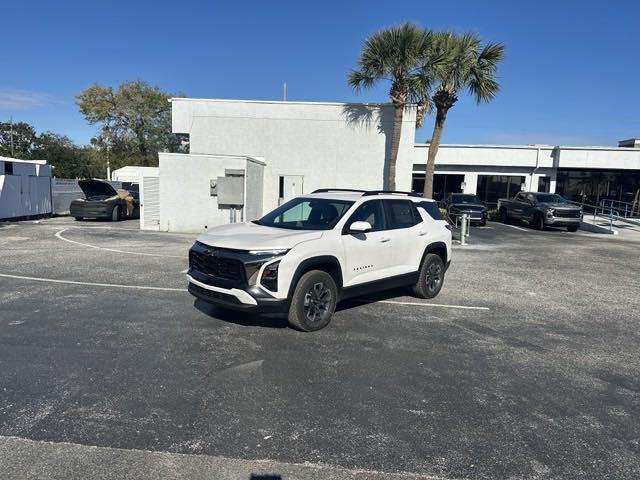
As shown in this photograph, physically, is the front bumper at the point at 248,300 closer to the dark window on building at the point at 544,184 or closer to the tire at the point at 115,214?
the tire at the point at 115,214

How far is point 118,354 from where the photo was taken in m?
5.06

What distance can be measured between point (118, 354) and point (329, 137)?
54.6 ft

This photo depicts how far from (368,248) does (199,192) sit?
11829mm

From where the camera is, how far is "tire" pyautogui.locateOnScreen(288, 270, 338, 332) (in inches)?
224

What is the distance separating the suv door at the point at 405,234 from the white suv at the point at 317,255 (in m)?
0.01

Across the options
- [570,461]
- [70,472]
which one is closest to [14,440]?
[70,472]

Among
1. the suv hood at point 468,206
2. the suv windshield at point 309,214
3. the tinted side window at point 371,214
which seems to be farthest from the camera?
the suv hood at point 468,206

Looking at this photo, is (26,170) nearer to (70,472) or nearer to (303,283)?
(303,283)

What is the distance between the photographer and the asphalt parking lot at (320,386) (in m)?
3.27

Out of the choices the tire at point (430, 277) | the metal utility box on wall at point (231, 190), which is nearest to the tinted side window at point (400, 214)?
the tire at point (430, 277)

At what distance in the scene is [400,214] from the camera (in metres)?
7.37

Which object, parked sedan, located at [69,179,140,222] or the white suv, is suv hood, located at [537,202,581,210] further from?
parked sedan, located at [69,179,140,222]

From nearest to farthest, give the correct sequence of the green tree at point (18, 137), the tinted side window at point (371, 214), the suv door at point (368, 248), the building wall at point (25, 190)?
the suv door at point (368, 248) < the tinted side window at point (371, 214) < the building wall at point (25, 190) < the green tree at point (18, 137)

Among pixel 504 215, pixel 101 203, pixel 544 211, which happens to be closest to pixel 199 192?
pixel 101 203
